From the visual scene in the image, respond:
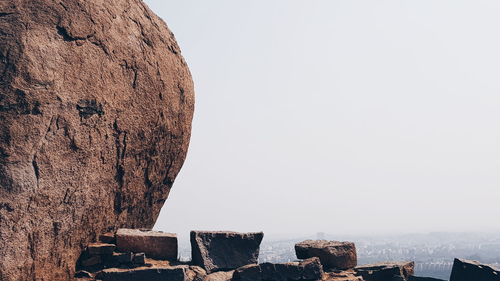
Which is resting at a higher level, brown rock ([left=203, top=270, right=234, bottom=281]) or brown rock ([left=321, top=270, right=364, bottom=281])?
brown rock ([left=321, top=270, right=364, bottom=281])

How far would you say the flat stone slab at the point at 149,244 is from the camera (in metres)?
8.80

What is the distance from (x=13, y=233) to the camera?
7.37m

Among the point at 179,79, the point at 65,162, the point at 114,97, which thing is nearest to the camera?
the point at 65,162

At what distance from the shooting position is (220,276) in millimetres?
8836

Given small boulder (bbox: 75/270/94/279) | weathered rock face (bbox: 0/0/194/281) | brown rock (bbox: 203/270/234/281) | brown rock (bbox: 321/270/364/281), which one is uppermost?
weathered rock face (bbox: 0/0/194/281)

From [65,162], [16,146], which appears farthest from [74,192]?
[16,146]

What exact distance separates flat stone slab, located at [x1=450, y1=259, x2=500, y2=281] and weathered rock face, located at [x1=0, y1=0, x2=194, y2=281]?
5833 mm

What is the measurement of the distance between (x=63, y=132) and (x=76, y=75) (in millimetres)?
949

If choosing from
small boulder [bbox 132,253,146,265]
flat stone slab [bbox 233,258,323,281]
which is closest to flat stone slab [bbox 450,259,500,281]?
flat stone slab [bbox 233,258,323,281]

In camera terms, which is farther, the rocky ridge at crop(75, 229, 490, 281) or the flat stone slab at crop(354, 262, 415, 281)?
the flat stone slab at crop(354, 262, 415, 281)

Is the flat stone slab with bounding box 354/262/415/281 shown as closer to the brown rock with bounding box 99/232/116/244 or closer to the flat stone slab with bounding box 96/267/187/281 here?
the flat stone slab with bounding box 96/267/187/281

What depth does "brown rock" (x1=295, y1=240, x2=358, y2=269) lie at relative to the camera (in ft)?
31.5

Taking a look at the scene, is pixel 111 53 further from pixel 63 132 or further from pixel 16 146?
pixel 16 146

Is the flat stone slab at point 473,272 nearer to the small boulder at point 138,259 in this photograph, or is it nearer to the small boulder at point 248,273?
the small boulder at point 248,273
